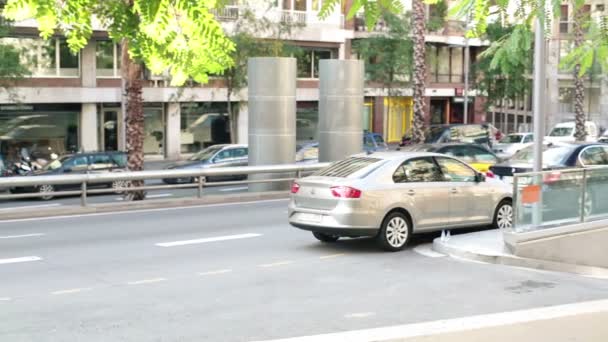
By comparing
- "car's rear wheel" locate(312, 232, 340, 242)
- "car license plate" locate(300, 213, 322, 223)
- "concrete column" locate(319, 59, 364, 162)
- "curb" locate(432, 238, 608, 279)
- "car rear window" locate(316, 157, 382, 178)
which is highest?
"concrete column" locate(319, 59, 364, 162)

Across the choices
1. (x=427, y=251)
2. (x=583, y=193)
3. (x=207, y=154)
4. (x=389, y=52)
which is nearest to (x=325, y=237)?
(x=427, y=251)

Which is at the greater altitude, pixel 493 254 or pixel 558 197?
pixel 558 197

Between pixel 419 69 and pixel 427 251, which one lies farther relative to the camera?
pixel 419 69

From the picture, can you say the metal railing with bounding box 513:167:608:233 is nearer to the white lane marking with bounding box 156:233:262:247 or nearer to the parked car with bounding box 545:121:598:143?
→ the white lane marking with bounding box 156:233:262:247

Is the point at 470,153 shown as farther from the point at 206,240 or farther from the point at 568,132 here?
the point at 568,132

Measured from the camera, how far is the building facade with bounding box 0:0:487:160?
126 ft

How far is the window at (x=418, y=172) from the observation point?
14289 mm

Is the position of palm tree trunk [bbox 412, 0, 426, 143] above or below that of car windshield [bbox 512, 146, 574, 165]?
above

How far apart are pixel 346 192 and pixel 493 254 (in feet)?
7.97

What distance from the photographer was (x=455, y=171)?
15.1m

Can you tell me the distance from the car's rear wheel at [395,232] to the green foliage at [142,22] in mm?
6855

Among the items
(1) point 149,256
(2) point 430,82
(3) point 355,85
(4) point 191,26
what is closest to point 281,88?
(3) point 355,85

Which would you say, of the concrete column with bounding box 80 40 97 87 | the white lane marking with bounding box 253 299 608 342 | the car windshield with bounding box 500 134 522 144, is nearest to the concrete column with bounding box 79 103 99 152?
the concrete column with bounding box 80 40 97 87

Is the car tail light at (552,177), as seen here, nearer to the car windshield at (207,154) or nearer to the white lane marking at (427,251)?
the white lane marking at (427,251)
